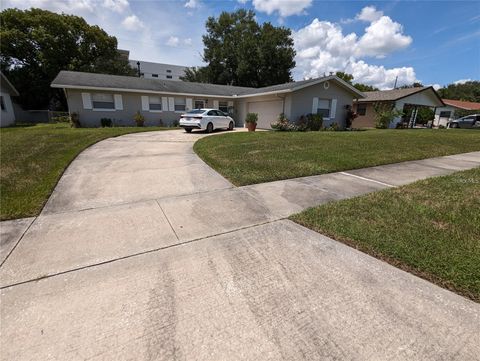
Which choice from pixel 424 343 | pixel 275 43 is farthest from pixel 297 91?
pixel 275 43

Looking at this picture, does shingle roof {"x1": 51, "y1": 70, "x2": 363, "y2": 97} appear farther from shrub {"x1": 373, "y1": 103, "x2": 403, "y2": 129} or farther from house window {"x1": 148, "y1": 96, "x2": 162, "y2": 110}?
shrub {"x1": 373, "y1": 103, "x2": 403, "y2": 129}

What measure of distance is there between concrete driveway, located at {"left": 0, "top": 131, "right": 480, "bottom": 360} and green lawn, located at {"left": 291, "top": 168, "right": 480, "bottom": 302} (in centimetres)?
24

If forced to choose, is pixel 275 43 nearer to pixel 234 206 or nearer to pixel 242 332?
pixel 234 206

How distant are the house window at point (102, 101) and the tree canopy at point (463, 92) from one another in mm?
66359

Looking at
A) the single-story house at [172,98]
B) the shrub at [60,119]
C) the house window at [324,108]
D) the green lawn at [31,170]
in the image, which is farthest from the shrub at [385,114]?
the shrub at [60,119]

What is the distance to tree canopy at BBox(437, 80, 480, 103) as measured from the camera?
5690 cm

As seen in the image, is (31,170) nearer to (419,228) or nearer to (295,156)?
(295,156)

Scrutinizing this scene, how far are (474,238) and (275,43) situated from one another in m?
37.3

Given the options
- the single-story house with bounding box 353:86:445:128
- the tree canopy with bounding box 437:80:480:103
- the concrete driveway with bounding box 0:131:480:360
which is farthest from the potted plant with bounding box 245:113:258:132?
the tree canopy with bounding box 437:80:480:103

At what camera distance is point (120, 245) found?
122 inches

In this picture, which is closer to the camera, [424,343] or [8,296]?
[424,343]

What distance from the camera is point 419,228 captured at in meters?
3.42

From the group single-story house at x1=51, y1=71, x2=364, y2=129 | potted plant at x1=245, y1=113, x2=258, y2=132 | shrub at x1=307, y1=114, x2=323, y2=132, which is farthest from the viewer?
shrub at x1=307, y1=114, x2=323, y2=132

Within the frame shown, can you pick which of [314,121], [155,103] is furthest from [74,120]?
[314,121]
